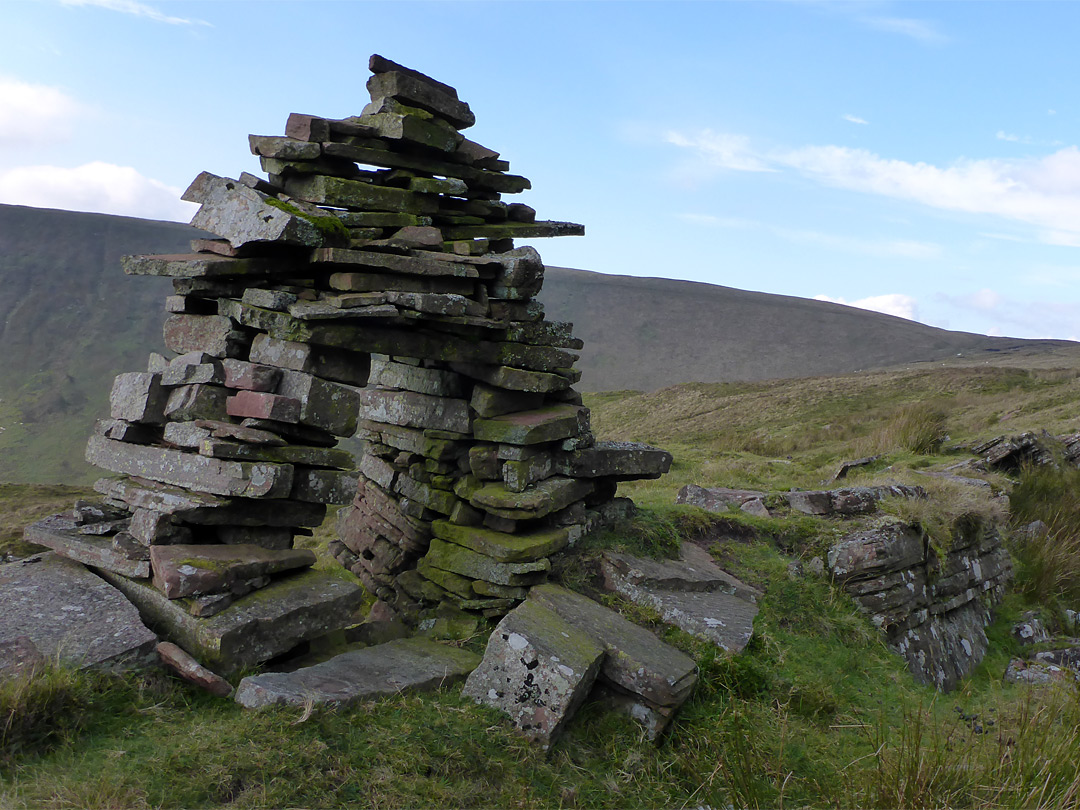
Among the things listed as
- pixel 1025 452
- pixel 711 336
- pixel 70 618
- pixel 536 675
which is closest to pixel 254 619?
pixel 70 618

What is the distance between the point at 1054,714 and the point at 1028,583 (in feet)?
19.8

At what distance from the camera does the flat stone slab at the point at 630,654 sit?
5.18 meters

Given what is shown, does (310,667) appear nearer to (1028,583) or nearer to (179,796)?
(179,796)

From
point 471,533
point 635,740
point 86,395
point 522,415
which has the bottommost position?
point 86,395

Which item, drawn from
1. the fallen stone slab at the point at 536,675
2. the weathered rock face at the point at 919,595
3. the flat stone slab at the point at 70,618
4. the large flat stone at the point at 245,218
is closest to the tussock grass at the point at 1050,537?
the weathered rock face at the point at 919,595

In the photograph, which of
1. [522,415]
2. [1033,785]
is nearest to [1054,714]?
[1033,785]

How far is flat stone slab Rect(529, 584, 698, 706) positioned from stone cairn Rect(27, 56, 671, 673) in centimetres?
62

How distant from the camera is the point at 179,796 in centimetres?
355

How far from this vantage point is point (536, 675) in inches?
195

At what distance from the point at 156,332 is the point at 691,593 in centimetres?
2840

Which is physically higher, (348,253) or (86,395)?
(348,253)

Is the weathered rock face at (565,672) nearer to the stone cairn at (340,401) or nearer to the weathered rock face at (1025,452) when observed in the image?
the stone cairn at (340,401)

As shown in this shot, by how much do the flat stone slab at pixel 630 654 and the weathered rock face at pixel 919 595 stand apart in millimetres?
2784

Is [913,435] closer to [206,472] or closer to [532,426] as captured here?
[532,426]
